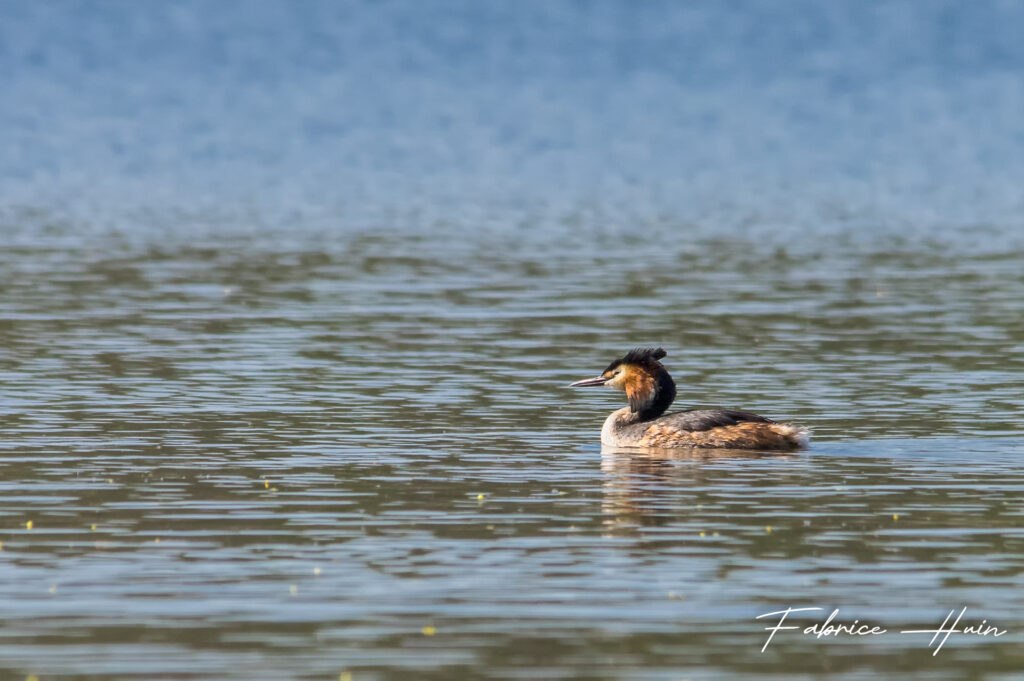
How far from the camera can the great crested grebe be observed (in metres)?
25.0

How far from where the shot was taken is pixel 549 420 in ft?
92.5

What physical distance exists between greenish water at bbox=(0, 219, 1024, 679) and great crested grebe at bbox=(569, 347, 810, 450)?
441mm

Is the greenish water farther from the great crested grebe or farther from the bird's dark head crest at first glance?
the bird's dark head crest

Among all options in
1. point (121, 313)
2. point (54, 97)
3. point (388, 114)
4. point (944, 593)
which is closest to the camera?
point (944, 593)

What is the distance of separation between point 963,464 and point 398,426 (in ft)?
22.1

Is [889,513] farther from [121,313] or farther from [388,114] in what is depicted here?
[388,114]

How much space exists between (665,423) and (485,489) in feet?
13.9

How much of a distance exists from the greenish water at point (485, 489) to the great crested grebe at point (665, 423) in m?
0.44

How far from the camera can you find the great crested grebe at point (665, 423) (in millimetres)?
25000

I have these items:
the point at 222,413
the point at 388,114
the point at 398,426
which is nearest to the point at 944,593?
the point at 398,426
